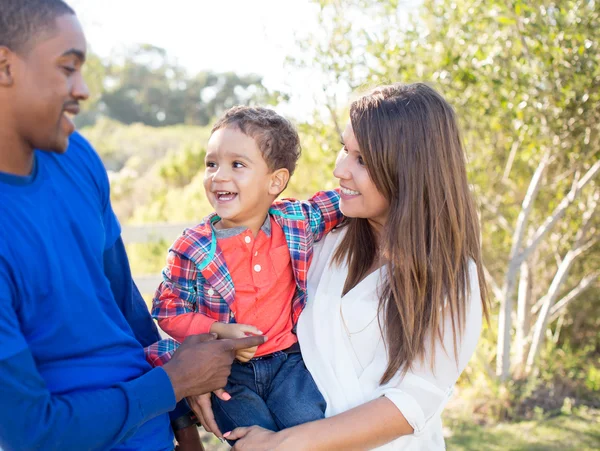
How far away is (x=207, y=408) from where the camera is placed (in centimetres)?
207

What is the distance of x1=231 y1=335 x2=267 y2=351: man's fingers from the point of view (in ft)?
6.36

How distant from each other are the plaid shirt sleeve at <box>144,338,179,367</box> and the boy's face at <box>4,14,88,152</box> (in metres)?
0.69

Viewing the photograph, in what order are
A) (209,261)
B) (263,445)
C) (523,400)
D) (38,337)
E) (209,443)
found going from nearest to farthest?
(38,337), (263,445), (209,261), (209,443), (523,400)

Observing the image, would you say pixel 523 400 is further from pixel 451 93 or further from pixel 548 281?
pixel 451 93

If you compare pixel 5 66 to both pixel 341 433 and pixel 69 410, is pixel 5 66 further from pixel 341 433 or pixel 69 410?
pixel 341 433

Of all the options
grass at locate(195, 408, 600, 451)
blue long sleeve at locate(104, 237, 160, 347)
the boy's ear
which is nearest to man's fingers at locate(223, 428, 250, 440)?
blue long sleeve at locate(104, 237, 160, 347)

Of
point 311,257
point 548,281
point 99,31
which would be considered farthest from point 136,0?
point 311,257

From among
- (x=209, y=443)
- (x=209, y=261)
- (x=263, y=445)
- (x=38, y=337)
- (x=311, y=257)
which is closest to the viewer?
(x=38, y=337)

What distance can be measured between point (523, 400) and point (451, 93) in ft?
7.46

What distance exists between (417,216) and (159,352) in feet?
2.87

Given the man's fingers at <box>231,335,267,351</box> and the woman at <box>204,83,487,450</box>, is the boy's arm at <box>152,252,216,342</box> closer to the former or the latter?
the man's fingers at <box>231,335,267,351</box>

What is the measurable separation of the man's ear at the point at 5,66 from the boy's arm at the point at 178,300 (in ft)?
2.62

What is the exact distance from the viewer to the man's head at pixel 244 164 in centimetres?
217

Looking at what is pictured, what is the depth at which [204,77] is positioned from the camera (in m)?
42.8
